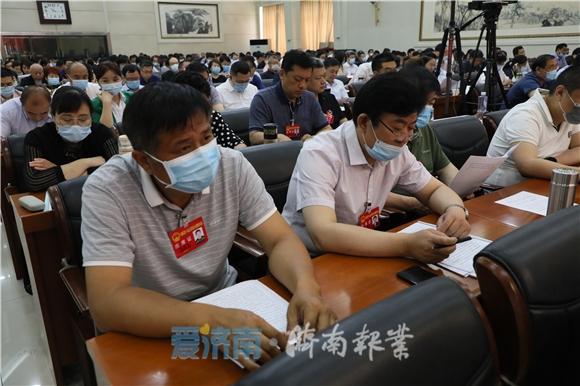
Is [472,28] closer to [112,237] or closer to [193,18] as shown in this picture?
[193,18]

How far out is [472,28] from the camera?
417 inches

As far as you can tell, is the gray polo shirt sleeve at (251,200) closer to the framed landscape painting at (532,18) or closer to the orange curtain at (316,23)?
the framed landscape painting at (532,18)

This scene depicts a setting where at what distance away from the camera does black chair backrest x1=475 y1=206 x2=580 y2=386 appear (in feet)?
2.72

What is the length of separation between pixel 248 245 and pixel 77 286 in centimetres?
56

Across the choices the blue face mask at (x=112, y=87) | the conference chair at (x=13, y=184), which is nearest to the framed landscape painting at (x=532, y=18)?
the blue face mask at (x=112, y=87)

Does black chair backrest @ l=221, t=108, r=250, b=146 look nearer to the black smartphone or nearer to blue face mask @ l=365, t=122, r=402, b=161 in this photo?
blue face mask @ l=365, t=122, r=402, b=161

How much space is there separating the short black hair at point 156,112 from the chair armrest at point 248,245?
21.9 inches

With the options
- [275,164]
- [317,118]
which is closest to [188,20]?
[317,118]

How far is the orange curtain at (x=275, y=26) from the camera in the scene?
15672mm

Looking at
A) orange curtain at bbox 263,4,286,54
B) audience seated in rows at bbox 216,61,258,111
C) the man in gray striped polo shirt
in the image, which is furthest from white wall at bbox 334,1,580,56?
the man in gray striped polo shirt

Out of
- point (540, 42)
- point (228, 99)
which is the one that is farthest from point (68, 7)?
point (540, 42)

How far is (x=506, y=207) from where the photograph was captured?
166 centimetres

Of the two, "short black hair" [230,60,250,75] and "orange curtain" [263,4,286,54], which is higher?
"orange curtain" [263,4,286,54]

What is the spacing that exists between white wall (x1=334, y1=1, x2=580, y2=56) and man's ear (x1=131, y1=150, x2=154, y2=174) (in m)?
10.8
